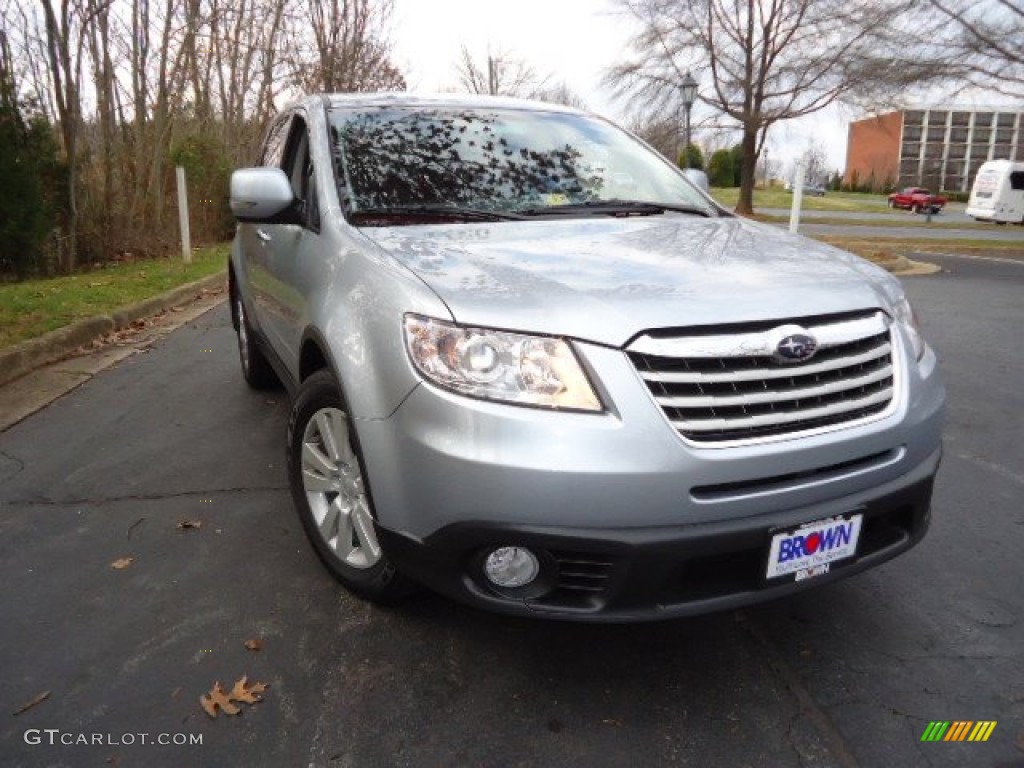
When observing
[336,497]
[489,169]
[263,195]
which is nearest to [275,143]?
[263,195]

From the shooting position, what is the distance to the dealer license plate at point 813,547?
6.57 ft

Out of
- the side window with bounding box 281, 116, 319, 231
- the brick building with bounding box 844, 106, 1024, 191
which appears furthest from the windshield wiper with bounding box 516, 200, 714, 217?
the brick building with bounding box 844, 106, 1024, 191

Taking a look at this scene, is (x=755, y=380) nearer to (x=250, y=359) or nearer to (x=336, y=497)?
(x=336, y=497)

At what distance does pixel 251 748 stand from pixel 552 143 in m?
2.57

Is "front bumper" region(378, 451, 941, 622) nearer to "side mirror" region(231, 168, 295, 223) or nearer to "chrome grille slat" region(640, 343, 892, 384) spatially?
"chrome grille slat" region(640, 343, 892, 384)

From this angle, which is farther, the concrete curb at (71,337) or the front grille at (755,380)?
the concrete curb at (71,337)

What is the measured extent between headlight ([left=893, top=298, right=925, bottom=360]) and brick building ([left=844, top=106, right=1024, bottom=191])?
104853 mm

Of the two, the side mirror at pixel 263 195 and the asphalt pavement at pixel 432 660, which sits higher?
the side mirror at pixel 263 195

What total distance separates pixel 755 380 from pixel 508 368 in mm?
613

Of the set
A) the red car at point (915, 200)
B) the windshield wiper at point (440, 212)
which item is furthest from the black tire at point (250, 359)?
the red car at point (915, 200)

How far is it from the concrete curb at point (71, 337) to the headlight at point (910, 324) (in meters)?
5.36

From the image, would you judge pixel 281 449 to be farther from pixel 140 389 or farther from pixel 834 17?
pixel 834 17

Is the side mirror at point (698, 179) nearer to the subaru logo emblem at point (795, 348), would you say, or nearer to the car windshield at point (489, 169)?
the car windshield at point (489, 169)

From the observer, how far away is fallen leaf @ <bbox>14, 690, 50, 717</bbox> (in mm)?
2131
